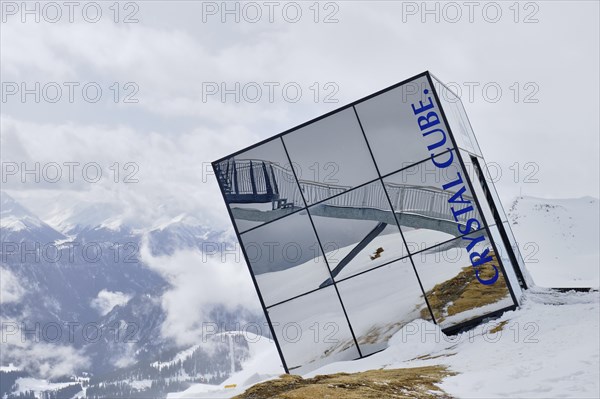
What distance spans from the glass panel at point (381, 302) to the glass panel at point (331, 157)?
2.49m

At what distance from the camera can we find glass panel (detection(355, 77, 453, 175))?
576 inches

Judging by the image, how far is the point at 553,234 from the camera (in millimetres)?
54094

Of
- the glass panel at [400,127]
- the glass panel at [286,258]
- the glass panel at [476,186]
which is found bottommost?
the glass panel at [286,258]

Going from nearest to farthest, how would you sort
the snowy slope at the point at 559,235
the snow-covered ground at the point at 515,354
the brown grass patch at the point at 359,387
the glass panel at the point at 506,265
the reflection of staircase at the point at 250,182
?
the brown grass patch at the point at 359,387
the snow-covered ground at the point at 515,354
the glass panel at the point at 506,265
the reflection of staircase at the point at 250,182
the snowy slope at the point at 559,235

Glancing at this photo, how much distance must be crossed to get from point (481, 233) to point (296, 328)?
5642 mm

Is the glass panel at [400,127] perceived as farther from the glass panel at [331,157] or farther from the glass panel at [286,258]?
the glass panel at [286,258]

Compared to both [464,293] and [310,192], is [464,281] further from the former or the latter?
[310,192]

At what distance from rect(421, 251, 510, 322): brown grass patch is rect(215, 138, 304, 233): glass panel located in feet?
14.6

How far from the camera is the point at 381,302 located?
14.7m

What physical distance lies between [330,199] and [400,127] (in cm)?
269

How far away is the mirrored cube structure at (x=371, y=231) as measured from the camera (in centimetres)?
1426

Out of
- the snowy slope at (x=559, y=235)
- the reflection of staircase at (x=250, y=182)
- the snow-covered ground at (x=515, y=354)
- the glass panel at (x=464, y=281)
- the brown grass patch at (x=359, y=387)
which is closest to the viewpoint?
the brown grass patch at (x=359, y=387)

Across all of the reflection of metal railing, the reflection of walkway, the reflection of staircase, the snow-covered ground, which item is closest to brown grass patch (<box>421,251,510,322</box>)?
the snow-covered ground

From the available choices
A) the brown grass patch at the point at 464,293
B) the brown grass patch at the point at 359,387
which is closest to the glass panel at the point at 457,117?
the brown grass patch at the point at 464,293
